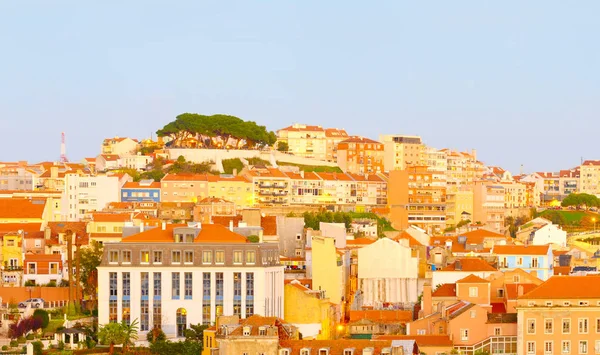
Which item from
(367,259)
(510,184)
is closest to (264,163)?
(510,184)

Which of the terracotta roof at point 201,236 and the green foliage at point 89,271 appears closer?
the terracotta roof at point 201,236

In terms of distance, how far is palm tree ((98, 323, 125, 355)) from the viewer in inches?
1964

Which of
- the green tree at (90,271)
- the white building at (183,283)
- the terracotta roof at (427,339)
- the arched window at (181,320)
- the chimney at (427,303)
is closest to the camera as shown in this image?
the terracotta roof at (427,339)

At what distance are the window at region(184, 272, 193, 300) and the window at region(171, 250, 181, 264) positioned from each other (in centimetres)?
64

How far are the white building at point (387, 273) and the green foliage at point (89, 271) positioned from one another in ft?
40.9

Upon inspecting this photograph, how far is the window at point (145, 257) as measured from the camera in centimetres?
5300

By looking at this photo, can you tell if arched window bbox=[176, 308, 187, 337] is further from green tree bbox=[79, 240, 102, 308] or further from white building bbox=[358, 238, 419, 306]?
white building bbox=[358, 238, 419, 306]

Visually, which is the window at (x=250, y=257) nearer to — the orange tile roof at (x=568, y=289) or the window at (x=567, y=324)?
the orange tile roof at (x=568, y=289)

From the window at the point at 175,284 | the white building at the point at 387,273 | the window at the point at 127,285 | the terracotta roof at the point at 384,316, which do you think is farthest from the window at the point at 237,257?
the white building at the point at 387,273

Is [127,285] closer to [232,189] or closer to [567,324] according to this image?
[567,324]

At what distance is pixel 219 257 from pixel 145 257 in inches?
110

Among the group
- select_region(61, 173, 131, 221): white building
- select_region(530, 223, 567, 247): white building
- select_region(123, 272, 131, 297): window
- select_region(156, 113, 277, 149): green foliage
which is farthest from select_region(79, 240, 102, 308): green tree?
select_region(156, 113, 277, 149): green foliage

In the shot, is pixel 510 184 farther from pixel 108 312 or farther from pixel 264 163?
pixel 108 312

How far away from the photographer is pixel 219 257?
53.1 m
